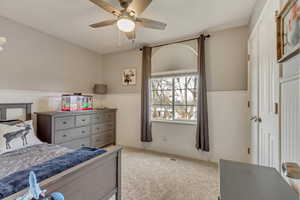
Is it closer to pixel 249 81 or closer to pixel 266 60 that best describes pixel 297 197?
pixel 266 60

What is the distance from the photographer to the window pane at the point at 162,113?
3.43 m

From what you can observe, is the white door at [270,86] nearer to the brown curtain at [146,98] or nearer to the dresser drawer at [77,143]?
the brown curtain at [146,98]

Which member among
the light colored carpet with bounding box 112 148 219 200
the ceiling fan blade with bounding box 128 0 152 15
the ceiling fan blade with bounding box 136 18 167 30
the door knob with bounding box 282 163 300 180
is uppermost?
the ceiling fan blade with bounding box 128 0 152 15

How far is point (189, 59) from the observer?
3.18 metres

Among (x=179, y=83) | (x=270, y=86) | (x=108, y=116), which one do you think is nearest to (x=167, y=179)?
(x=270, y=86)

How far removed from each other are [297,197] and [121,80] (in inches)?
147

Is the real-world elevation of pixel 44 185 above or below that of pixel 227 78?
below

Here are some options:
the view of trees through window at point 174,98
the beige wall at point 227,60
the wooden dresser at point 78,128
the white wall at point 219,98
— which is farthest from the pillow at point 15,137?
the beige wall at point 227,60

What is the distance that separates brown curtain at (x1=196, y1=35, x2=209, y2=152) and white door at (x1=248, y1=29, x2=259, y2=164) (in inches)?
28.8

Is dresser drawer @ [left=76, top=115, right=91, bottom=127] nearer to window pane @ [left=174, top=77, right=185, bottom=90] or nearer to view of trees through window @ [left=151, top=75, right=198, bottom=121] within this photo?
view of trees through window @ [left=151, top=75, right=198, bottom=121]

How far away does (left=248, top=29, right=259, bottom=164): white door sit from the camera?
2025 millimetres

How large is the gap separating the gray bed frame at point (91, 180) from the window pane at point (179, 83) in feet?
7.13

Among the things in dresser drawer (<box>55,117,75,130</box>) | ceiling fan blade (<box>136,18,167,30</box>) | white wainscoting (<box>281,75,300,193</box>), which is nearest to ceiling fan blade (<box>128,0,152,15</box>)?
ceiling fan blade (<box>136,18,167,30</box>)

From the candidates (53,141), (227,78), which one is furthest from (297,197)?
(53,141)
